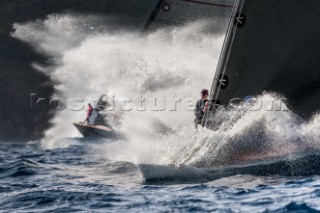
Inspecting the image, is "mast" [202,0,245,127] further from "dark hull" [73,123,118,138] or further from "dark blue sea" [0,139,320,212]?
"dark hull" [73,123,118,138]

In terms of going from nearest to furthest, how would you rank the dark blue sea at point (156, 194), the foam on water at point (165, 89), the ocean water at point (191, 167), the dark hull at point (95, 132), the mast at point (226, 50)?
the dark blue sea at point (156, 194)
the ocean water at point (191, 167)
the foam on water at point (165, 89)
the mast at point (226, 50)
the dark hull at point (95, 132)

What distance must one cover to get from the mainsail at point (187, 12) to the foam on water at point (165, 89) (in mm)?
380

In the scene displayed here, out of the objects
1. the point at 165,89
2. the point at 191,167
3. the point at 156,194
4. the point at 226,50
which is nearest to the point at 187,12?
the point at 165,89

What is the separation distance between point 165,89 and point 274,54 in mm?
7385

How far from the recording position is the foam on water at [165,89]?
29.2 feet

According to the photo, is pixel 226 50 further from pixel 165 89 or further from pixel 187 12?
pixel 165 89

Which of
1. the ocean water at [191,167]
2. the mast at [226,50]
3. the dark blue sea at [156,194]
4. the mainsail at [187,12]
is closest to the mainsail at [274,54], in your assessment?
the mast at [226,50]

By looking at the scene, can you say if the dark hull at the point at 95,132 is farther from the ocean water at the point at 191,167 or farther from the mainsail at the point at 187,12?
the mainsail at the point at 187,12

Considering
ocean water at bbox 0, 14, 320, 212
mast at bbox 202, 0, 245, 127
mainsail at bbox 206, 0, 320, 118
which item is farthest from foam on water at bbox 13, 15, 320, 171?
mast at bbox 202, 0, 245, 127

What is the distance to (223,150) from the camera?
29.4 feet

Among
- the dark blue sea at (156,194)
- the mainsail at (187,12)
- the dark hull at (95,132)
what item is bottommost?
the dark blue sea at (156,194)

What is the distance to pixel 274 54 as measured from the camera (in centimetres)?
927

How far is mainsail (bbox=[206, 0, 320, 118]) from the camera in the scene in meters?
8.99

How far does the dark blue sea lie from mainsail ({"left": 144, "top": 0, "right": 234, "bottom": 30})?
594 cm
